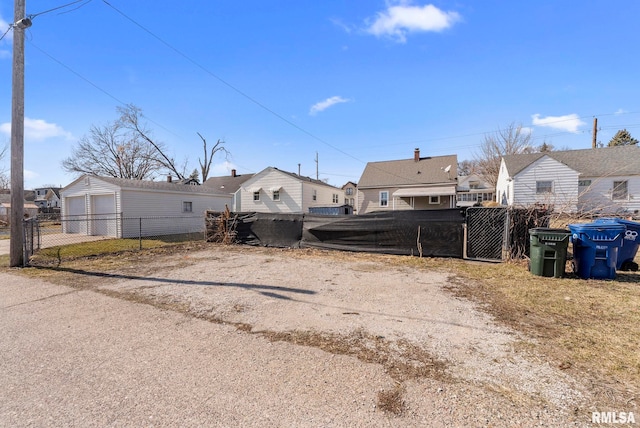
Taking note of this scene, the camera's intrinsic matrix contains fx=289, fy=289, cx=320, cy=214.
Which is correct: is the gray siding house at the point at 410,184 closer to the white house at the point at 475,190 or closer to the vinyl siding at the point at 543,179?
the vinyl siding at the point at 543,179

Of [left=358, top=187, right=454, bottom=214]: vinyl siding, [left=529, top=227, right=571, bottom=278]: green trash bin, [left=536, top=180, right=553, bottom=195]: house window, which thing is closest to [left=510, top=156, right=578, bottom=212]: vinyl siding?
[left=536, top=180, right=553, bottom=195]: house window

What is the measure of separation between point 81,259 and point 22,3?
6.90 meters

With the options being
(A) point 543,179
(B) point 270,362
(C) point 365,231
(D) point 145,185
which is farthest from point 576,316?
(A) point 543,179

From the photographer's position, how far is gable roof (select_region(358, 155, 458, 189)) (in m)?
24.4

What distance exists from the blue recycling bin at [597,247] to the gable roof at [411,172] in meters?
18.4

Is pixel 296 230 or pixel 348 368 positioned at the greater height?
pixel 296 230

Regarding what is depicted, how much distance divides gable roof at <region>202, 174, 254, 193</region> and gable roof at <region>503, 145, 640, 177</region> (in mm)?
27674

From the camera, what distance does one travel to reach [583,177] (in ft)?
65.6

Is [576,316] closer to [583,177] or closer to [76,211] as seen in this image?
[76,211]

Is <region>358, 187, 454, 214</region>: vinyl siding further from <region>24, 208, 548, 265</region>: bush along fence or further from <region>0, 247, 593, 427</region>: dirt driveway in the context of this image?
<region>0, 247, 593, 427</region>: dirt driveway

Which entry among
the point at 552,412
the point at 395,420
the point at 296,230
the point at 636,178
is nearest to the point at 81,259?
the point at 296,230

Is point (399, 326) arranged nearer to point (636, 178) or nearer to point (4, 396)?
point (4, 396)

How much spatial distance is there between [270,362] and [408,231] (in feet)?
22.7

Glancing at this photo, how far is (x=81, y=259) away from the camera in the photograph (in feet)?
29.1
